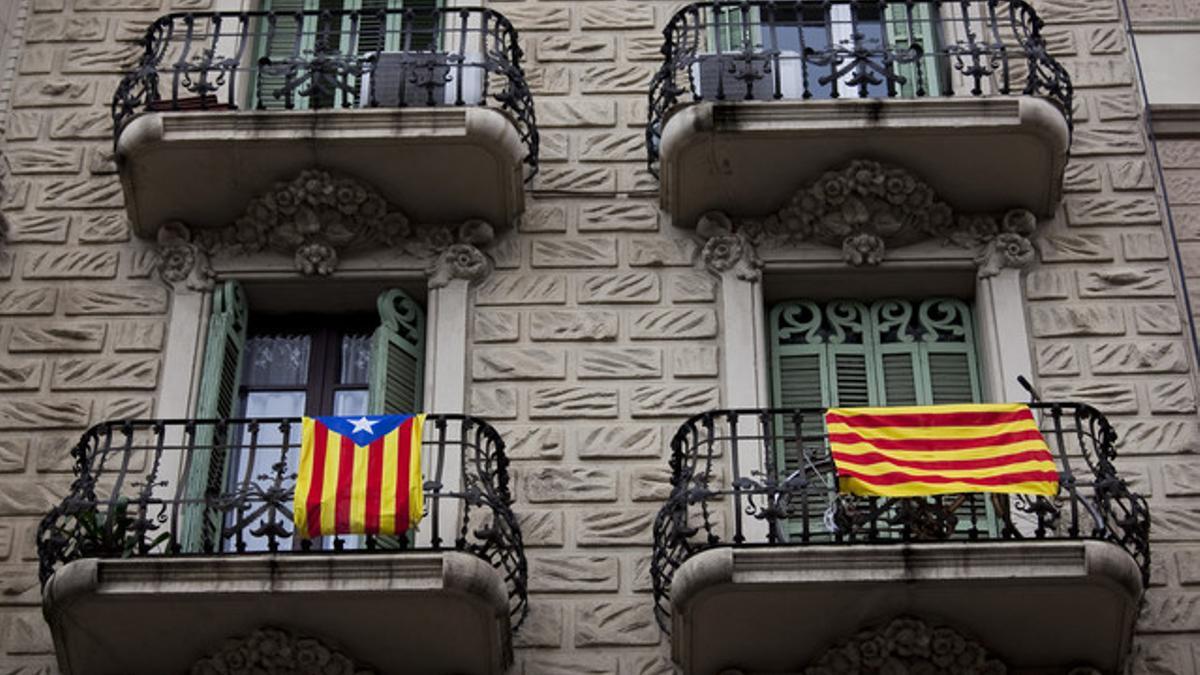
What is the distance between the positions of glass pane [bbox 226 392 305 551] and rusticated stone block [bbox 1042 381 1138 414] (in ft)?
14.8

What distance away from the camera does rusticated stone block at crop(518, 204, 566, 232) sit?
1383cm

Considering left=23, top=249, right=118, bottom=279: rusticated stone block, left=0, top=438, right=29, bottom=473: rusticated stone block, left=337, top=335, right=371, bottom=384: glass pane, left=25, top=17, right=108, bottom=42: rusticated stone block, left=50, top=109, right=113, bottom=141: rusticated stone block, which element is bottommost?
left=0, top=438, right=29, bottom=473: rusticated stone block

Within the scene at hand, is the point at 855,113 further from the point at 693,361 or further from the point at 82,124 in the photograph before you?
the point at 82,124

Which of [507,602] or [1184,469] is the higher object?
[1184,469]

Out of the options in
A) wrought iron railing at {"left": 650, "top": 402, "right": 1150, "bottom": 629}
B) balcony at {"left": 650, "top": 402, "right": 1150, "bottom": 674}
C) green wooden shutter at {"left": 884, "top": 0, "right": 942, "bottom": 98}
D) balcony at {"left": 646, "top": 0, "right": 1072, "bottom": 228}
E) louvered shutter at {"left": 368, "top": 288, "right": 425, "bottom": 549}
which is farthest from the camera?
green wooden shutter at {"left": 884, "top": 0, "right": 942, "bottom": 98}

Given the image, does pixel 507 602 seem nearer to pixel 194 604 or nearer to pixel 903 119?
pixel 194 604

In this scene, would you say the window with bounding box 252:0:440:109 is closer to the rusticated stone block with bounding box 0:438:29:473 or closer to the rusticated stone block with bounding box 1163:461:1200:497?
the rusticated stone block with bounding box 0:438:29:473

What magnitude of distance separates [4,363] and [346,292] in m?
2.15

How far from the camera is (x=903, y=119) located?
526 inches

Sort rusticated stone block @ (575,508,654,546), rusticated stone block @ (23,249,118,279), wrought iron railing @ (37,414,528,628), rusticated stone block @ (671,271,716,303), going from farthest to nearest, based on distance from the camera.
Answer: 1. rusticated stone block @ (23,249,118,279)
2. rusticated stone block @ (671,271,716,303)
3. rusticated stone block @ (575,508,654,546)
4. wrought iron railing @ (37,414,528,628)

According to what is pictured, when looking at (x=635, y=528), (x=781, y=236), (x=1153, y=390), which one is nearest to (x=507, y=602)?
(x=635, y=528)

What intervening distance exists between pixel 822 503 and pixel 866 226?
2003mm

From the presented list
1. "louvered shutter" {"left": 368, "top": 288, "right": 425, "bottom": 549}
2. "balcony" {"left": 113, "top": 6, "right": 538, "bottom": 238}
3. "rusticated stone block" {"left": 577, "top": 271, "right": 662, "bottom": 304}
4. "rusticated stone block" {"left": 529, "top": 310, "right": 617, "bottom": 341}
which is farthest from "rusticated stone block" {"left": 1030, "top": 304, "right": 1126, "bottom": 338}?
"louvered shutter" {"left": 368, "top": 288, "right": 425, "bottom": 549}

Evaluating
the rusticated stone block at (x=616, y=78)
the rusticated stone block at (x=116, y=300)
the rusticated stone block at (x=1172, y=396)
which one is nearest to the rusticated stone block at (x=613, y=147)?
the rusticated stone block at (x=616, y=78)
